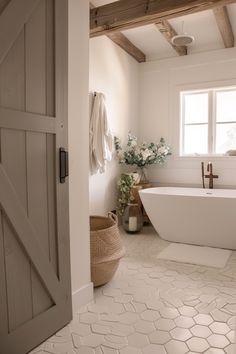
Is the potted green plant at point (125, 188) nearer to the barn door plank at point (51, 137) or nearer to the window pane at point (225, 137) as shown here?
the window pane at point (225, 137)

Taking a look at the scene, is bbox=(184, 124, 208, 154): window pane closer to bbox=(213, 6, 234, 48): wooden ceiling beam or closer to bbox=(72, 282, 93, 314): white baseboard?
bbox=(213, 6, 234, 48): wooden ceiling beam

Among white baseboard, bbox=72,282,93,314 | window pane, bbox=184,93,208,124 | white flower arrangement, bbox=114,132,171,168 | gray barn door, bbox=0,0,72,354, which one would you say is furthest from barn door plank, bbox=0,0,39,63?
window pane, bbox=184,93,208,124

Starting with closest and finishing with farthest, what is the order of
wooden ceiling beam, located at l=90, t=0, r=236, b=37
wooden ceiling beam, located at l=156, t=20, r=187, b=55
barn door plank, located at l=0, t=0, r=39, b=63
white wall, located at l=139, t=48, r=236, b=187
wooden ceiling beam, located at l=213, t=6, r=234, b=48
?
barn door plank, located at l=0, t=0, r=39, b=63 → wooden ceiling beam, located at l=90, t=0, r=236, b=37 → wooden ceiling beam, located at l=213, t=6, r=234, b=48 → wooden ceiling beam, located at l=156, t=20, r=187, b=55 → white wall, located at l=139, t=48, r=236, b=187

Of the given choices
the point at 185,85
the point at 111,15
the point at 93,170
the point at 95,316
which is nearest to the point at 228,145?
the point at 185,85

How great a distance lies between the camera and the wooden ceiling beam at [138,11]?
8.67ft

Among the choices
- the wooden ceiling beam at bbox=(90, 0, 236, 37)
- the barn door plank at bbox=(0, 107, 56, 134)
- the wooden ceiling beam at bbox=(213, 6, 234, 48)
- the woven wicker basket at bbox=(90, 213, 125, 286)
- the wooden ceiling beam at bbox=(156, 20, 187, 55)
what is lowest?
the woven wicker basket at bbox=(90, 213, 125, 286)

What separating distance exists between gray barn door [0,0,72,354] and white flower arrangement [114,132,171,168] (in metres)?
2.37

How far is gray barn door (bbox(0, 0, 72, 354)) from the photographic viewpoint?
4.59 ft

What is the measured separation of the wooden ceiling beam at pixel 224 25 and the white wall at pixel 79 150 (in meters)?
1.76

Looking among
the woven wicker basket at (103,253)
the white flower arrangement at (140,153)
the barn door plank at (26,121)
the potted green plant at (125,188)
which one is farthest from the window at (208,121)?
the barn door plank at (26,121)

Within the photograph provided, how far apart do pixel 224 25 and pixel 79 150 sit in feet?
8.45

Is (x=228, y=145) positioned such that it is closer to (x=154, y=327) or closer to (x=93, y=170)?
(x=93, y=170)

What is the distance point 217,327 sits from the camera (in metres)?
1.76

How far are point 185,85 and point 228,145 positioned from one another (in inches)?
41.6
